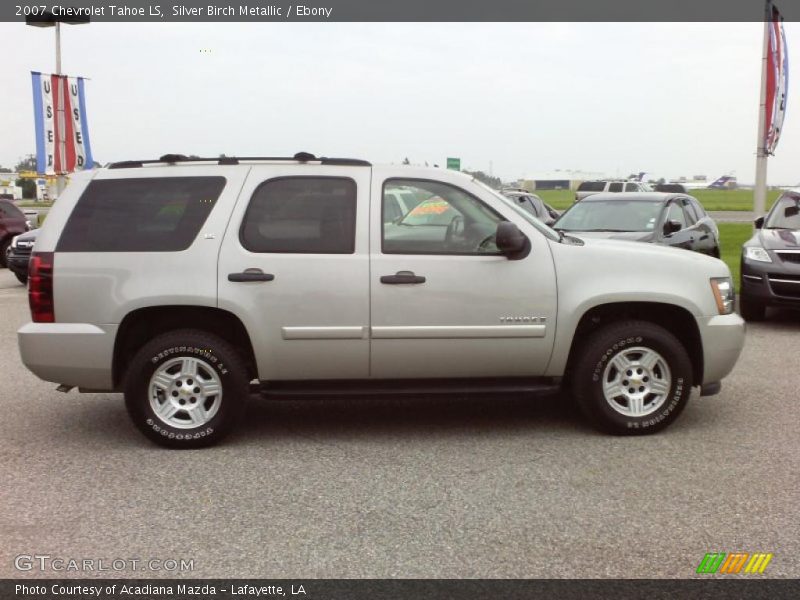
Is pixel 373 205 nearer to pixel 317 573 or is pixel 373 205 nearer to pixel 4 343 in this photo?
pixel 317 573

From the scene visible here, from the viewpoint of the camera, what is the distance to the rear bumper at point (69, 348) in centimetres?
536

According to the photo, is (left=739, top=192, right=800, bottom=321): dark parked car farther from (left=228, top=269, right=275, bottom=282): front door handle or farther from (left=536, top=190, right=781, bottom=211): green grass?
(left=536, top=190, right=781, bottom=211): green grass

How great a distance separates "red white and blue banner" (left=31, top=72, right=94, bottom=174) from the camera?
20922 millimetres

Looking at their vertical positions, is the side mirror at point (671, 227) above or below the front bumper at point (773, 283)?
above

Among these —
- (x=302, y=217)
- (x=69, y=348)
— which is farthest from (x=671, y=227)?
(x=69, y=348)

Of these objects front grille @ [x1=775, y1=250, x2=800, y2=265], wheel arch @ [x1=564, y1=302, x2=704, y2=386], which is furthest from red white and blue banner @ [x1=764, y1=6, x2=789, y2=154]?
wheel arch @ [x1=564, y1=302, x2=704, y2=386]

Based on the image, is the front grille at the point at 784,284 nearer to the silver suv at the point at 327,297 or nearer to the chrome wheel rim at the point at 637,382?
the silver suv at the point at 327,297

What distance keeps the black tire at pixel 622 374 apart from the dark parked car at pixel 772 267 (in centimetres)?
510

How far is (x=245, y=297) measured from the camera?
5.36 meters

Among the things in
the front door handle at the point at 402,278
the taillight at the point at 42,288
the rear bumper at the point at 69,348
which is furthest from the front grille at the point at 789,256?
the taillight at the point at 42,288

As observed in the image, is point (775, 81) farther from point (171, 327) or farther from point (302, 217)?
point (171, 327)

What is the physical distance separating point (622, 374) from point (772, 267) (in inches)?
214

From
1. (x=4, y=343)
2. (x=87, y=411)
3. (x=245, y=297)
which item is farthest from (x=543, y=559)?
(x=4, y=343)
